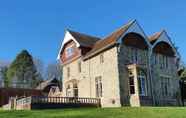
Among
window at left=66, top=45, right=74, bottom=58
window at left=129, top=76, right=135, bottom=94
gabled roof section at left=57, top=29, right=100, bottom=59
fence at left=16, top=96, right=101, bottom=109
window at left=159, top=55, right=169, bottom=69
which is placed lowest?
fence at left=16, top=96, right=101, bottom=109

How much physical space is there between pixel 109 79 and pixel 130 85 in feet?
7.97

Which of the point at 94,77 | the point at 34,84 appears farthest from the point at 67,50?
the point at 34,84

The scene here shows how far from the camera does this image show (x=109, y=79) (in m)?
31.8

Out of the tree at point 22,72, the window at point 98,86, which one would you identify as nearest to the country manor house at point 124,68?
the window at point 98,86

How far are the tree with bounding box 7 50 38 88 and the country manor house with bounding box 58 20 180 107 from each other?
3758 centimetres

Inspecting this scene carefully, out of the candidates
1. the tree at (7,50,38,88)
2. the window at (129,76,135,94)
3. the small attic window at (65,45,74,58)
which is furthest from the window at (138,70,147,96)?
the tree at (7,50,38,88)

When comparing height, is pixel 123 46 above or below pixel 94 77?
above

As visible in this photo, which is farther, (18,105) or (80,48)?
(80,48)

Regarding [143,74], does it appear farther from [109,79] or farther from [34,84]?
[34,84]

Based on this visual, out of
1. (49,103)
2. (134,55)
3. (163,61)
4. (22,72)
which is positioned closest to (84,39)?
(134,55)

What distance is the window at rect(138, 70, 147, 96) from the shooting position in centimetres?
3098

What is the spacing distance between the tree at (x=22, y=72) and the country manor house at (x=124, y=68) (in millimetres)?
37579

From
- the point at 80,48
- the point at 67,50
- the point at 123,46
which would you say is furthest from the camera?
the point at 67,50

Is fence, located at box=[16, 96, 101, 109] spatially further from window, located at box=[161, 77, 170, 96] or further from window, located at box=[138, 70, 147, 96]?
window, located at box=[161, 77, 170, 96]
